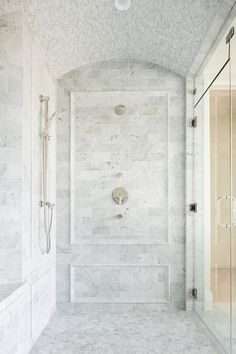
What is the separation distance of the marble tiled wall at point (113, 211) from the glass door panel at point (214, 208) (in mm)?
279

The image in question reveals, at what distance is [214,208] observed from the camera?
3.05m

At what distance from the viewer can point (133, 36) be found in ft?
11.4

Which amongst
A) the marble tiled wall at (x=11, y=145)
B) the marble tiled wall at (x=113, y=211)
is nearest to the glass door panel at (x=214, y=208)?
the marble tiled wall at (x=113, y=211)

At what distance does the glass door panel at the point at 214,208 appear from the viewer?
108 inches

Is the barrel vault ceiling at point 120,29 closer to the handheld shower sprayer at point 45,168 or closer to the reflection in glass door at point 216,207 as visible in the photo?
the reflection in glass door at point 216,207

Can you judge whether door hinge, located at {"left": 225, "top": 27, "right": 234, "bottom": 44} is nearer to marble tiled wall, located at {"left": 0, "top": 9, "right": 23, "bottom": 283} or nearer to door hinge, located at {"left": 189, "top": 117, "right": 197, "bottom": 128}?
door hinge, located at {"left": 189, "top": 117, "right": 197, "bottom": 128}

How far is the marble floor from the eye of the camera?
293cm

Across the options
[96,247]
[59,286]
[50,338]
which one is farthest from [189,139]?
[50,338]

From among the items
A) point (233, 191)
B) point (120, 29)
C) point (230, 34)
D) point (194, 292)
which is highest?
point (120, 29)

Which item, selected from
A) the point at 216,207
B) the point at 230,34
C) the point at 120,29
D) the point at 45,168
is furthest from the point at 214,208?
the point at 120,29

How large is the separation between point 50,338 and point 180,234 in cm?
165

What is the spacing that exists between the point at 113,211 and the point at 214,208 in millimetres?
1232

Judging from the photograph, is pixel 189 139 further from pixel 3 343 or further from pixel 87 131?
pixel 3 343

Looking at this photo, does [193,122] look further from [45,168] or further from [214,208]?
[45,168]
